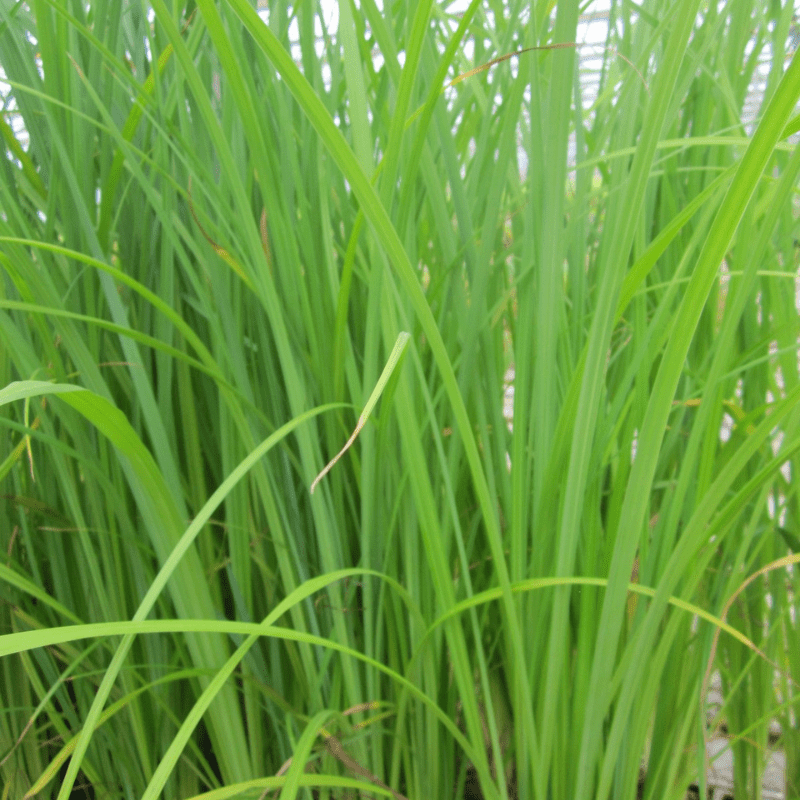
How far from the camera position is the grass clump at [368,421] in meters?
0.29

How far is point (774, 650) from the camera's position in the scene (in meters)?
0.47

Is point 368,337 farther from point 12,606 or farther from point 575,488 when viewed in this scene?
point 12,606

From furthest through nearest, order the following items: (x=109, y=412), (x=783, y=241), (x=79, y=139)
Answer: (x=783, y=241) → (x=79, y=139) → (x=109, y=412)

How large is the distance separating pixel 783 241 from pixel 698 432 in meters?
0.22

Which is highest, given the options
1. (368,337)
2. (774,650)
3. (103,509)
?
(368,337)

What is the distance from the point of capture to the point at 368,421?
35 cm

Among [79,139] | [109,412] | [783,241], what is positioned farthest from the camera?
[783,241]

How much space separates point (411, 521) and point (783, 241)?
313 mm

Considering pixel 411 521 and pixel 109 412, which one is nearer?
pixel 109 412

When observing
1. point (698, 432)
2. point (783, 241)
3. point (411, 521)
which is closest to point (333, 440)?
point (411, 521)

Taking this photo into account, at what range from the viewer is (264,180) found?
12.6 inches

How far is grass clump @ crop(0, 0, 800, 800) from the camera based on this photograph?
29 cm

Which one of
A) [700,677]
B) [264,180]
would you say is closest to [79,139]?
[264,180]

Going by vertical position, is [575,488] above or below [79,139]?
below
